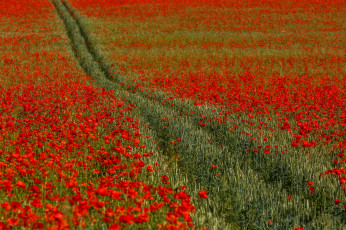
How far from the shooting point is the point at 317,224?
12.9ft

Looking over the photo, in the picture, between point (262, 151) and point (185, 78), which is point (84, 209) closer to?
point (262, 151)

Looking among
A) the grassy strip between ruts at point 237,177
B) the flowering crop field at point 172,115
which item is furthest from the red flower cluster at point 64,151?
the grassy strip between ruts at point 237,177

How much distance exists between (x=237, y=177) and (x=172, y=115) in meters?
4.22

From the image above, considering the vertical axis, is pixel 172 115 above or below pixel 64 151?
below

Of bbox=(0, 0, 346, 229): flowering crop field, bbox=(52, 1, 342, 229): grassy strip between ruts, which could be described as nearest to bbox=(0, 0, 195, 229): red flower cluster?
bbox=(0, 0, 346, 229): flowering crop field

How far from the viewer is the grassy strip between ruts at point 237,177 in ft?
14.5

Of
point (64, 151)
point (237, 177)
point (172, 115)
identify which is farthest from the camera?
point (172, 115)

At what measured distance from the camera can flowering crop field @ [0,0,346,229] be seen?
4004 millimetres

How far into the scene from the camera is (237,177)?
5.54 m

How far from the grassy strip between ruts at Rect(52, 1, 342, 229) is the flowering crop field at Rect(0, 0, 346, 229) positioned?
0.03 metres

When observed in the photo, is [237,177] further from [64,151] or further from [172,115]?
[172,115]

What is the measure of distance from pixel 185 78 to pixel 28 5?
3313 cm

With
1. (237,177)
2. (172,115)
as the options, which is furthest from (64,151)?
(172,115)

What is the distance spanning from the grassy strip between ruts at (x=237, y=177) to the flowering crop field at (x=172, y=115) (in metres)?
0.03
